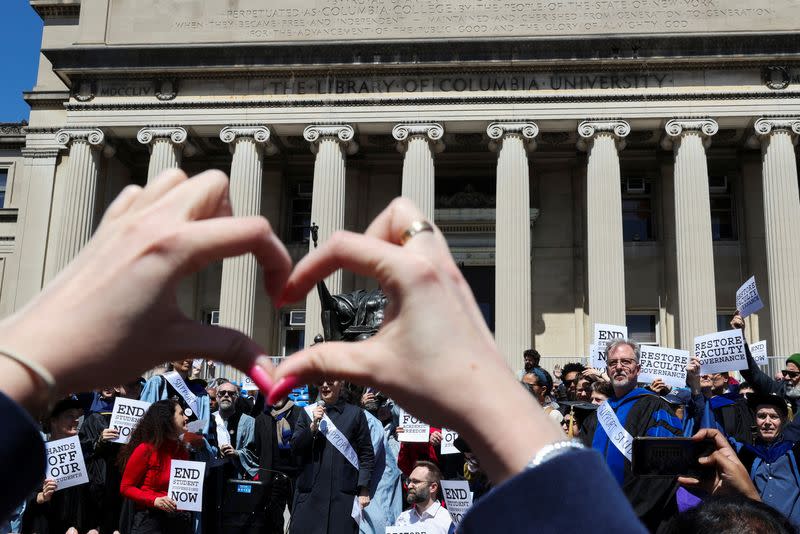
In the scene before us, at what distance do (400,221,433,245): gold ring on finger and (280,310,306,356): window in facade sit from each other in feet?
99.1

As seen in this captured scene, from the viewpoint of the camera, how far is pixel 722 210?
3212cm

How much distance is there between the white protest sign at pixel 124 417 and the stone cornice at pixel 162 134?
21.8 metres

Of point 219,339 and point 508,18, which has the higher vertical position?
point 508,18

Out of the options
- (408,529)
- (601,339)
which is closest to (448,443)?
(408,529)

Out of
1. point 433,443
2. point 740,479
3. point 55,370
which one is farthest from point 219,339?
point 433,443

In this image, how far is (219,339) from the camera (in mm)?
1361

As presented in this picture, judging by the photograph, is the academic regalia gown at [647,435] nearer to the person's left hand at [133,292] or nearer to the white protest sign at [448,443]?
the white protest sign at [448,443]

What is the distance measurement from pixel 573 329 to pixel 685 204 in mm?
6290

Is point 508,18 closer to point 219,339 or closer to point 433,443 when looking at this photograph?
point 433,443

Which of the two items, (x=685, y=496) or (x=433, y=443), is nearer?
(x=685, y=496)

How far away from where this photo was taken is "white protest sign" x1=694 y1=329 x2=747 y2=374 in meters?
10.5

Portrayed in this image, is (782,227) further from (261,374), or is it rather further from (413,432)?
(261,374)

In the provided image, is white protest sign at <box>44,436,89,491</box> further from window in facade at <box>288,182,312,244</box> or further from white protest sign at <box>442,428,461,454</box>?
window in facade at <box>288,182,312,244</box>

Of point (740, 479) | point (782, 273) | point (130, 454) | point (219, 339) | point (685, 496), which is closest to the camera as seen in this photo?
point (219, 339)
